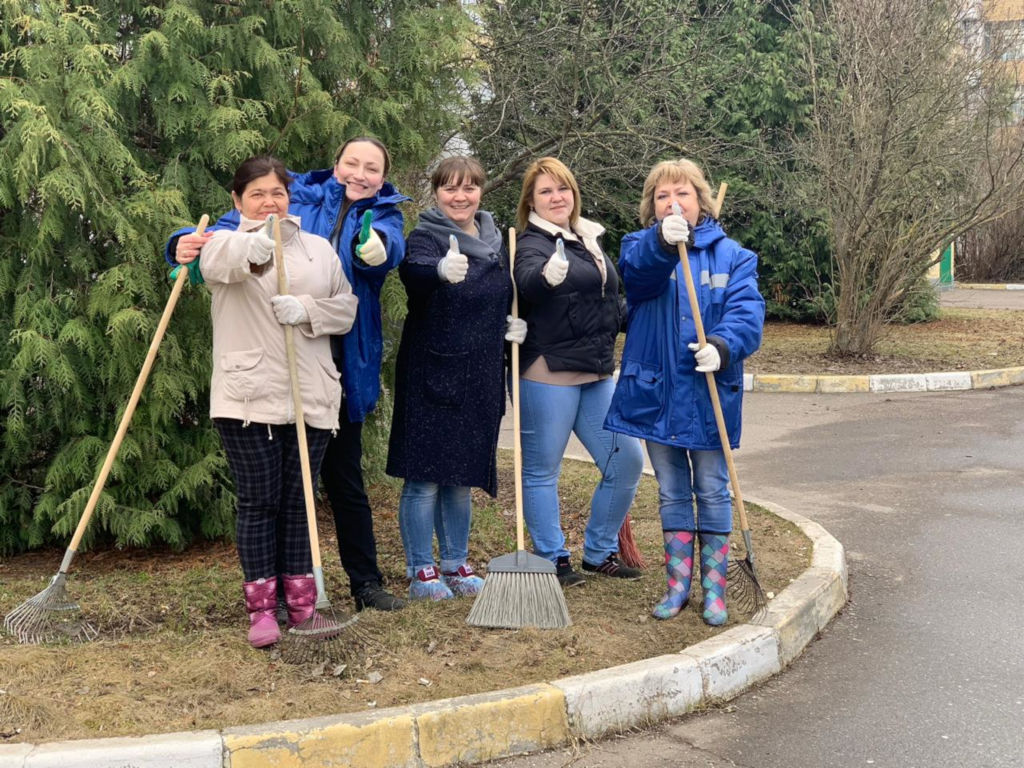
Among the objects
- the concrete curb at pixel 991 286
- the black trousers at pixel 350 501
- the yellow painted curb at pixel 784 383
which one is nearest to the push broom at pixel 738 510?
the black trousers at pixel 350 501

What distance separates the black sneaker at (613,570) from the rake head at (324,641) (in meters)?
1.49

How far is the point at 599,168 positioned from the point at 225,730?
868 centimetres

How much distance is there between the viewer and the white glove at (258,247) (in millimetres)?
3967

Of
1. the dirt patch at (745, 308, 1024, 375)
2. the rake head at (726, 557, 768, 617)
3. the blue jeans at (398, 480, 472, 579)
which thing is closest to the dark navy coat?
the blue jeans at (398, 480, 472, 579)

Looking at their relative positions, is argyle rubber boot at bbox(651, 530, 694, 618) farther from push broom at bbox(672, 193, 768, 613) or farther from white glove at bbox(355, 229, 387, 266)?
white glove at bbox(355, 229, 387, 266)

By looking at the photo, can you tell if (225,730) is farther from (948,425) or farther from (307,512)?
(948,425)

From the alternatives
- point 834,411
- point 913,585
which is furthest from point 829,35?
point 913,585

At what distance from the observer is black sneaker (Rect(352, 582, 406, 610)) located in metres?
4.65

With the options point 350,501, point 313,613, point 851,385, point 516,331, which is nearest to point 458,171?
point 516,331

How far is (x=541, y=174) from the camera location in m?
4.91

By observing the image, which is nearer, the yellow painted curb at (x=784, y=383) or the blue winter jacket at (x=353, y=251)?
the blue winter jacket at (x=353, y=251)

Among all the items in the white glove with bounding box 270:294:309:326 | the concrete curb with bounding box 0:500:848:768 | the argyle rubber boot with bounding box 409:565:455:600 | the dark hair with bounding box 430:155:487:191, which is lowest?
the concrete curb with bounding box 0:500:848:768

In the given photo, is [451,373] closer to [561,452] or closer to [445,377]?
[445,377]

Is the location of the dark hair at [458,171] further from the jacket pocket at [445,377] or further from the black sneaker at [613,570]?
the black sneaker at [613,570]
